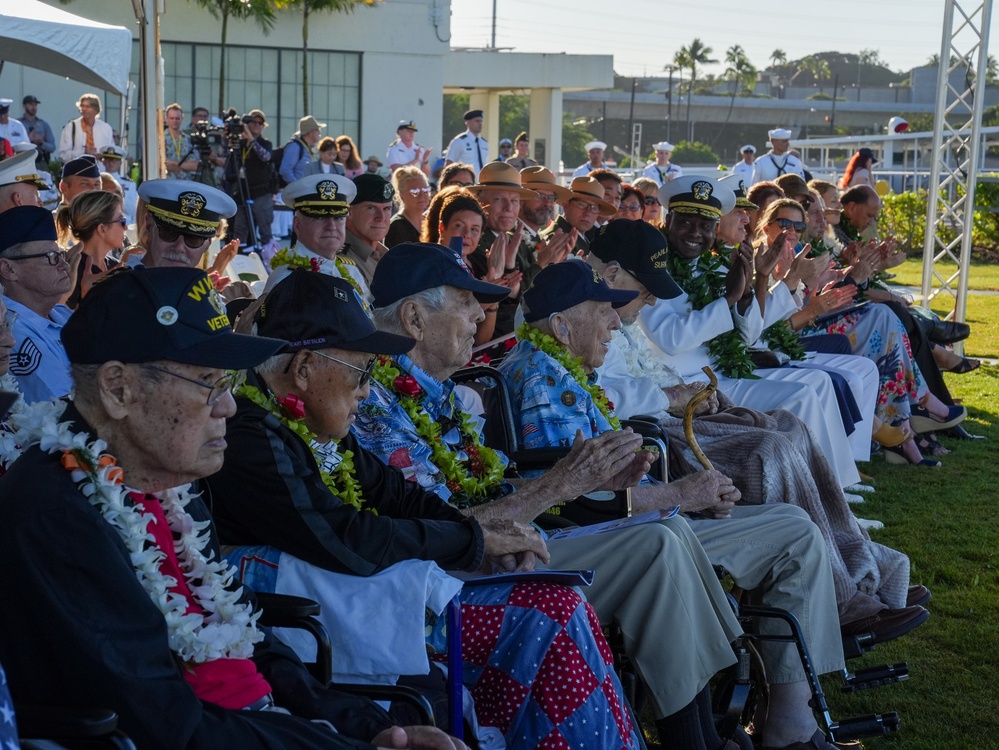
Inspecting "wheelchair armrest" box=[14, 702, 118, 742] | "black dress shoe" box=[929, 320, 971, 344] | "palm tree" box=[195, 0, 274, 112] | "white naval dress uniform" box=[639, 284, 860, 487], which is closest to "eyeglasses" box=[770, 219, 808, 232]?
"white naval dress uniform" box=[639, 284, 860, 487]

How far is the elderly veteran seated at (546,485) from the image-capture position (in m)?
3.22

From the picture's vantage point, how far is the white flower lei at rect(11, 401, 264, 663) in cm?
205

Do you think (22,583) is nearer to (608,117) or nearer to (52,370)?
(52,370)

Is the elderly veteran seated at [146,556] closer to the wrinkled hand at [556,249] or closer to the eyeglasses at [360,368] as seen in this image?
the eyeglasses at [360,368]

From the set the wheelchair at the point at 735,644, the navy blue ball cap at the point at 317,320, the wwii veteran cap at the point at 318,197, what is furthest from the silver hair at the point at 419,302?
the wwii veteran cap at the point at 318,197

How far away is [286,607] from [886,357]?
6231 mm

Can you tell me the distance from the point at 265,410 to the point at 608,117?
3237 inches

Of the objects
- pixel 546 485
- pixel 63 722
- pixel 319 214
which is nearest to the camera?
pixel 63 722

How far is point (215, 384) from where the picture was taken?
7.43 ft

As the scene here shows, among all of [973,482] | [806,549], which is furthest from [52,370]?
[973,482]

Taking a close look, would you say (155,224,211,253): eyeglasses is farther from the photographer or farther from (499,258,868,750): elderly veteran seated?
the photographer

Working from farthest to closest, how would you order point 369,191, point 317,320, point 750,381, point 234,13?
1. point 234,13
2. point 369,191
3. point 750,381
4. point 317,320

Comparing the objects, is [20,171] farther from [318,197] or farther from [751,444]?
[751,444]

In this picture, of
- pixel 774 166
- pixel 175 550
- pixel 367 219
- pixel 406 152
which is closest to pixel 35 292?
Result: pixel 175 550
